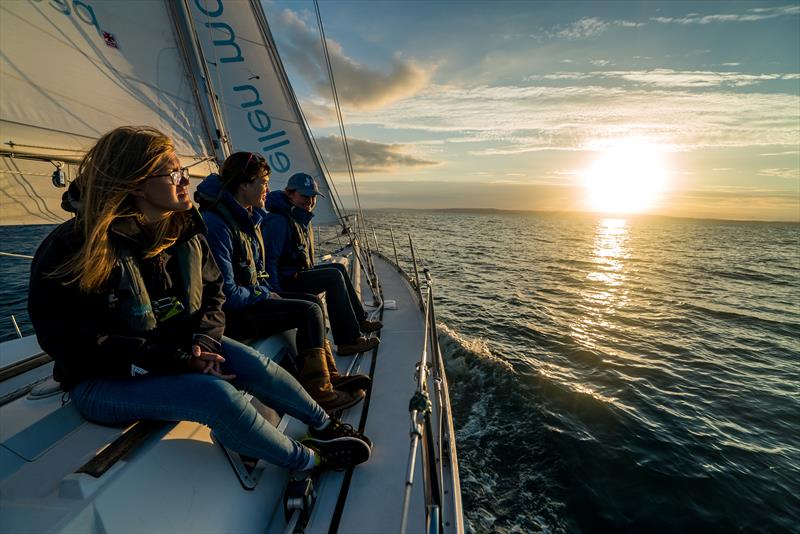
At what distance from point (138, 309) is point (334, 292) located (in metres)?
1.87

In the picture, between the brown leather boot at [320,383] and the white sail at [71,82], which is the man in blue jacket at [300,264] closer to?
the brown leather boot at [320,383]

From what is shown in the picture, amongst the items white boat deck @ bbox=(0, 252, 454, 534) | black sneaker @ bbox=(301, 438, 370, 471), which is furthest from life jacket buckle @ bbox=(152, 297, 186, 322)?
black sneaker @ bbox=(301, 438, 370, 471)

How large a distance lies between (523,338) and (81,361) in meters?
6.96

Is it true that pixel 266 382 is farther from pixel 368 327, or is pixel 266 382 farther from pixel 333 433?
pixel 368 327

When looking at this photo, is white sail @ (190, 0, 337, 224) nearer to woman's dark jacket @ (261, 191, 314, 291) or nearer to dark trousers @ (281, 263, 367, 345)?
woman's dark jacket @ (261, 191, 314, 291)

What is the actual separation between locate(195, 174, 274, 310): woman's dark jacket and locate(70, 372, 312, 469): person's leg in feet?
2.95

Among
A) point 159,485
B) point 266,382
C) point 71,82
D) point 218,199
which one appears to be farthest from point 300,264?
point 71,82

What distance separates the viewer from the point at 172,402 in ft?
4.90

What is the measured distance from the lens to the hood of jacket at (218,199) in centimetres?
241

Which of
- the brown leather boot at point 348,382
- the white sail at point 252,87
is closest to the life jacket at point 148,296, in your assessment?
the brown leather boot at point 348,382

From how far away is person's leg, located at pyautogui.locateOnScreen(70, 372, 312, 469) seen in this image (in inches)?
57.8

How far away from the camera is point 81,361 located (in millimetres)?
1395

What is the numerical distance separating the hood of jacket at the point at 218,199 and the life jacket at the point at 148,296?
2.23 ft

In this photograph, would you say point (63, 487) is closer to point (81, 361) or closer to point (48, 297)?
point (81, 361)
